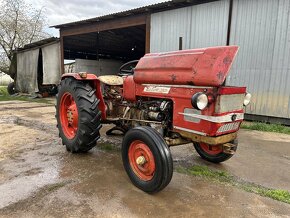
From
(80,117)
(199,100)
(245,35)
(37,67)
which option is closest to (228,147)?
(199,100)

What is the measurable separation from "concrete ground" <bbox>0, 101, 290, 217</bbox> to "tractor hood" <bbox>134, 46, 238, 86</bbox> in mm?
1090

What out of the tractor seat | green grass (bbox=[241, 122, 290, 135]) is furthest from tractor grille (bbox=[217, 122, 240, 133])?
green grass (bbox=[241, 122, 290, 135])

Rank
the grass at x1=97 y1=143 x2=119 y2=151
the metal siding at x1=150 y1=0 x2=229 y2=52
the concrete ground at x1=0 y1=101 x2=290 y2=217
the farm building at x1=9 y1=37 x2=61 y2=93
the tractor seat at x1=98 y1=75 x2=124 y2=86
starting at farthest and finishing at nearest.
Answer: the farm building at x1=9 y1=37 x2=61 y2=93
the metal siding at x1=150 y1=0 x2=229 y2=52
the grass at x1=97 y1=143 x2=119 y2=151
the tractor seat at x1=98 y1=75 x2=124 y2=86
the concrete ground at x1=0 y1=101 x2=290 y2=217

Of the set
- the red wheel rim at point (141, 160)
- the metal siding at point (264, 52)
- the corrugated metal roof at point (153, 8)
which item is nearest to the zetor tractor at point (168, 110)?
the red wheel rim at point (141, 160)

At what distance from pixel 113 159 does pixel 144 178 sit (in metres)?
0.92

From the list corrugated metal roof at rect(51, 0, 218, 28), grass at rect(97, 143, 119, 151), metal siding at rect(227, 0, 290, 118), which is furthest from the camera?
corrugated metal roof at rect(51, 0, 218, 28)

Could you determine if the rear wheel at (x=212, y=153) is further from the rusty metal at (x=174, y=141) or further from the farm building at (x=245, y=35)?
the farm building at (x=245, y=35)

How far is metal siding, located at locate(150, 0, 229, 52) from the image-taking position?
21.4ft

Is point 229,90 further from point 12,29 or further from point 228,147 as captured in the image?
point 12,29

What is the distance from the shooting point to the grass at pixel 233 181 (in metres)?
2.44

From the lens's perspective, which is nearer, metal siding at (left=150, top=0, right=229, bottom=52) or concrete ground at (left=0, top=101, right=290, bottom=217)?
concrete ground at (left=0, top=101, right=290, bottom=217)

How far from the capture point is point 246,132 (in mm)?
5246

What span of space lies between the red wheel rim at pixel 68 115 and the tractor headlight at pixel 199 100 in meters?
1.85

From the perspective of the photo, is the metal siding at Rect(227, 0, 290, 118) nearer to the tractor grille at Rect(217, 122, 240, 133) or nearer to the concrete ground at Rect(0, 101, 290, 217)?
the concrete ground at Rect(0, 101, 290, 217)
